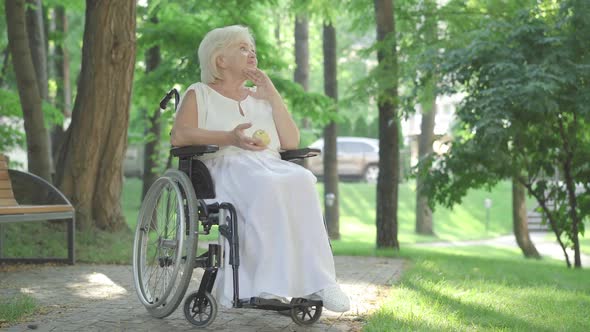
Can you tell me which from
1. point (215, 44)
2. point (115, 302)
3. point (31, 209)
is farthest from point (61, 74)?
point (215, 44)

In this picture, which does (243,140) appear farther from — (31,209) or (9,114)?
(9,114)

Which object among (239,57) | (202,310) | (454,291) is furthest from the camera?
(454,291)

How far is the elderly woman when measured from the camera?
4027 mm

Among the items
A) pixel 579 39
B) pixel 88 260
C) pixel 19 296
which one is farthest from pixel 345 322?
pixel 579 39

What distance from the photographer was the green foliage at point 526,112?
8.88 metres

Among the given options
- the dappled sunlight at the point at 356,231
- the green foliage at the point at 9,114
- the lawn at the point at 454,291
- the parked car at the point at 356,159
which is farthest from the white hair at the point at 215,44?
the parked car at the point at 356,159

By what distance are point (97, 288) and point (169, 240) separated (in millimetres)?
1679

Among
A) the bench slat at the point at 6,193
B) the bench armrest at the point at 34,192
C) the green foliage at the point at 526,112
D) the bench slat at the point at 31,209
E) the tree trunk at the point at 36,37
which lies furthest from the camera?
the tree trunk at the point at 36,37

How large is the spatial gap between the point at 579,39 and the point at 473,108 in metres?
1.26

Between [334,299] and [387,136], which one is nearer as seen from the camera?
[334,299]

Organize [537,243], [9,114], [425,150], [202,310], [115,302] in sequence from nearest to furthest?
1. [202,310]
2. [115,302]
3. [9,114]
4. [537,243]
5. [425,150]

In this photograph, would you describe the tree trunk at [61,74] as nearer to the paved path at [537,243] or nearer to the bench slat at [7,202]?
the paved path at [537,243]

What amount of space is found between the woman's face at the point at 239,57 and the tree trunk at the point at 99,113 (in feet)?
13.3

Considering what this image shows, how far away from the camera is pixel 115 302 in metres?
5.16
